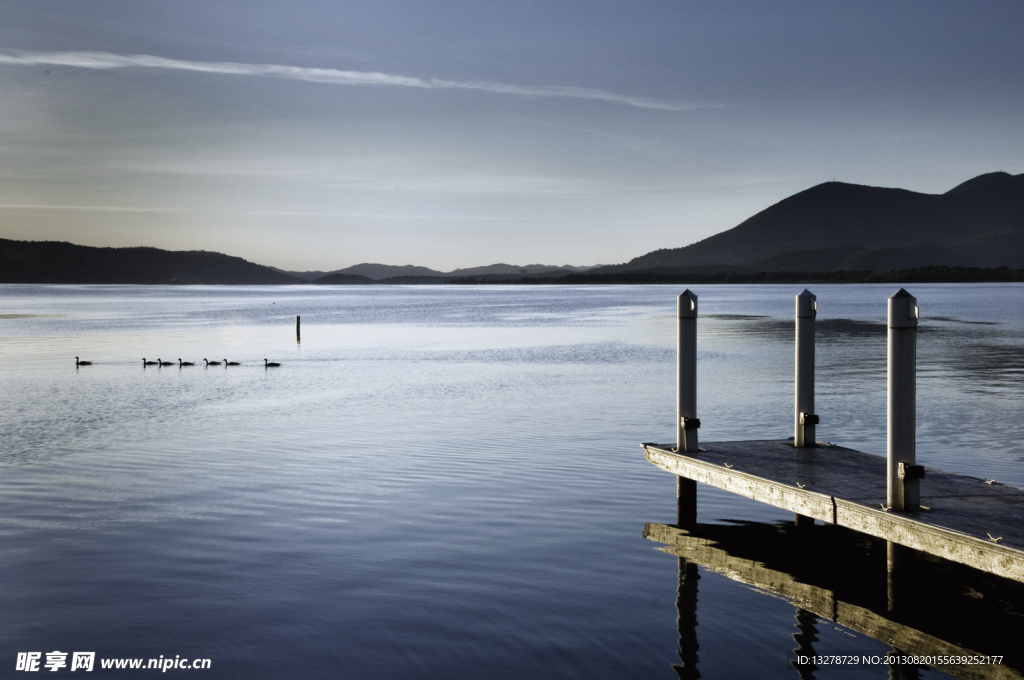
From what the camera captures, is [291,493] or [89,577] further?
[291,493]

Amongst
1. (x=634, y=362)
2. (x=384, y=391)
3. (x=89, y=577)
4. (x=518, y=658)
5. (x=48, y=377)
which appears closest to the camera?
(x=518, y=658)

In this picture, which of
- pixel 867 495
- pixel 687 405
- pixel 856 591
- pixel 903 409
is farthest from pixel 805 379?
pixel 903 409

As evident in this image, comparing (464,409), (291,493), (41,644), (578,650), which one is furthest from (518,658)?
(464,409)

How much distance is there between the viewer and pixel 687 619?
9.63 m

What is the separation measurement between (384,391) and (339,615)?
2209 cm

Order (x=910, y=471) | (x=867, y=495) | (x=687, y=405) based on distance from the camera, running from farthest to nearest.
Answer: (x=687, y=405) → (x=867, y=495) → (x=910, y=471)

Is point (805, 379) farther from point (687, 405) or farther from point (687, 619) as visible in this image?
point (687, 619)

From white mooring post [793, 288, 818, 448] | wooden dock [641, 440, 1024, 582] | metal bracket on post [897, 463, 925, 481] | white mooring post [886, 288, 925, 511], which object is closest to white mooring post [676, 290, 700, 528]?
wooden dock [641, 440, 1024, 582]

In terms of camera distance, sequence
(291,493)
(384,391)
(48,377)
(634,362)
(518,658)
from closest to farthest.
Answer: (518,658)
(291,493)
(384,391)
(48,377)
(634,362)

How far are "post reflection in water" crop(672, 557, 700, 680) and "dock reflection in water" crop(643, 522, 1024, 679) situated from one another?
0.04 feet

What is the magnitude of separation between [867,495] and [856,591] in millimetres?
1158

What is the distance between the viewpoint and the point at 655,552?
11.8m

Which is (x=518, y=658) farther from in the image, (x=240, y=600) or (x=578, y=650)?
(x=240, y=600)

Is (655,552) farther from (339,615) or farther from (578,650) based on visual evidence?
(339,615)
